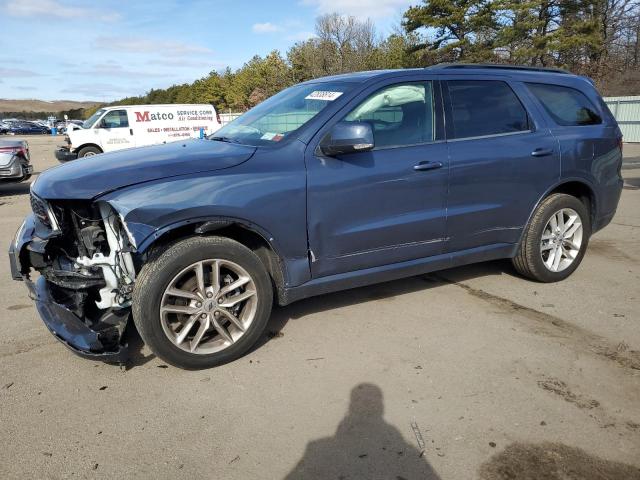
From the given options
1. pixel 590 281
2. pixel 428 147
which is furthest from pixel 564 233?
pixel 428 147

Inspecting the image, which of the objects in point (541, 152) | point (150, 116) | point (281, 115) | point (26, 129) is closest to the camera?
point (281, 115)

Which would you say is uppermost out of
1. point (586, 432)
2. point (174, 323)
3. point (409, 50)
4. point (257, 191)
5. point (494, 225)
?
point (409, 50)

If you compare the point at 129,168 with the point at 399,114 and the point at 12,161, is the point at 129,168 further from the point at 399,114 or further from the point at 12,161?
the point at 12,161

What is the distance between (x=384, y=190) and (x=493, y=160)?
3.54 feet

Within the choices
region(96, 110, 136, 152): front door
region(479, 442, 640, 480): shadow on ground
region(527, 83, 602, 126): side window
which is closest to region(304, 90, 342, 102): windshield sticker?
region(527, 83, 602, 126): side window

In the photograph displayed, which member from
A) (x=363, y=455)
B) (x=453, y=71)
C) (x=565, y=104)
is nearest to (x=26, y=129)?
(x=453, y=71)

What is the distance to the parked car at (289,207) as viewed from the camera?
3.07 metres

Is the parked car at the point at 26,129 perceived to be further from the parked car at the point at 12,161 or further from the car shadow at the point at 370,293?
the car shadow at the point at 370,293

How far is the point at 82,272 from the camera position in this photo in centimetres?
329

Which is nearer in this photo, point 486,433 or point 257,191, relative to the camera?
point 486,433

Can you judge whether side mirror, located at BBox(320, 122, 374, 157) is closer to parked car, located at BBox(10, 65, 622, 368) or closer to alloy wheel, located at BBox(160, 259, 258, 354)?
parked car, located at BBox(10, 65, 622, 368)

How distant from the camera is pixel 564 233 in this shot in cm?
468

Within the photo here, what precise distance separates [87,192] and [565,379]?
3.13 meters

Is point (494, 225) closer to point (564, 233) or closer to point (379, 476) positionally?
point (564, 233)
